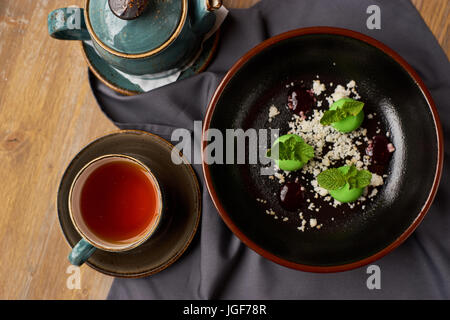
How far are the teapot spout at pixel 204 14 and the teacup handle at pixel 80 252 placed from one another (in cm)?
41

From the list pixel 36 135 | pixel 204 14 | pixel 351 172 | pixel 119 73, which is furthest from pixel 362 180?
pixel 36 135

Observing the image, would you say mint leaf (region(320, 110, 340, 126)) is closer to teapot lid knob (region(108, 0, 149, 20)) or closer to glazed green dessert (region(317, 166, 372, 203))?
glazed green dessert (region(317, 166, 372, 203))

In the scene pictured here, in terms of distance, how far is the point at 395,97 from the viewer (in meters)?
0.80

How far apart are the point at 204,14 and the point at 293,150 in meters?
0.28

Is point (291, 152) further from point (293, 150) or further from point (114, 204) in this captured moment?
point (114, 204)

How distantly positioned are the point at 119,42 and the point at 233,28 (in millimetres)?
246

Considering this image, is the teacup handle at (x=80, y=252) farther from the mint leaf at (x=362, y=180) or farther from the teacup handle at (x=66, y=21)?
the mint leaf at (x=362, y=180)

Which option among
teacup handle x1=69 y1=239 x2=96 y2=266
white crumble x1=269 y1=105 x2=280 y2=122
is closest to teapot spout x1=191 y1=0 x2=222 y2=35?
white crumble x1=269 y1=105 x2=280 y2=122

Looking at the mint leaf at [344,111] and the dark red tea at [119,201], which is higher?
the mint leaf at [344,111]

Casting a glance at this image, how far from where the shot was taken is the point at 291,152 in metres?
0.76

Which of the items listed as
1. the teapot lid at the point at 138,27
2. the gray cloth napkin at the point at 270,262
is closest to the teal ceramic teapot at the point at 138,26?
the teapot lid at the point at 138,27

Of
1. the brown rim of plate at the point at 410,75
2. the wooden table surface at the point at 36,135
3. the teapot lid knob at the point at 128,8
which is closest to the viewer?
the teapot lid knob at the point at 128,8

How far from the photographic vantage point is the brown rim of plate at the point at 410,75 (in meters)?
0.74

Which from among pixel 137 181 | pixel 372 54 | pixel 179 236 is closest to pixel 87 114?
pixel 137 181
